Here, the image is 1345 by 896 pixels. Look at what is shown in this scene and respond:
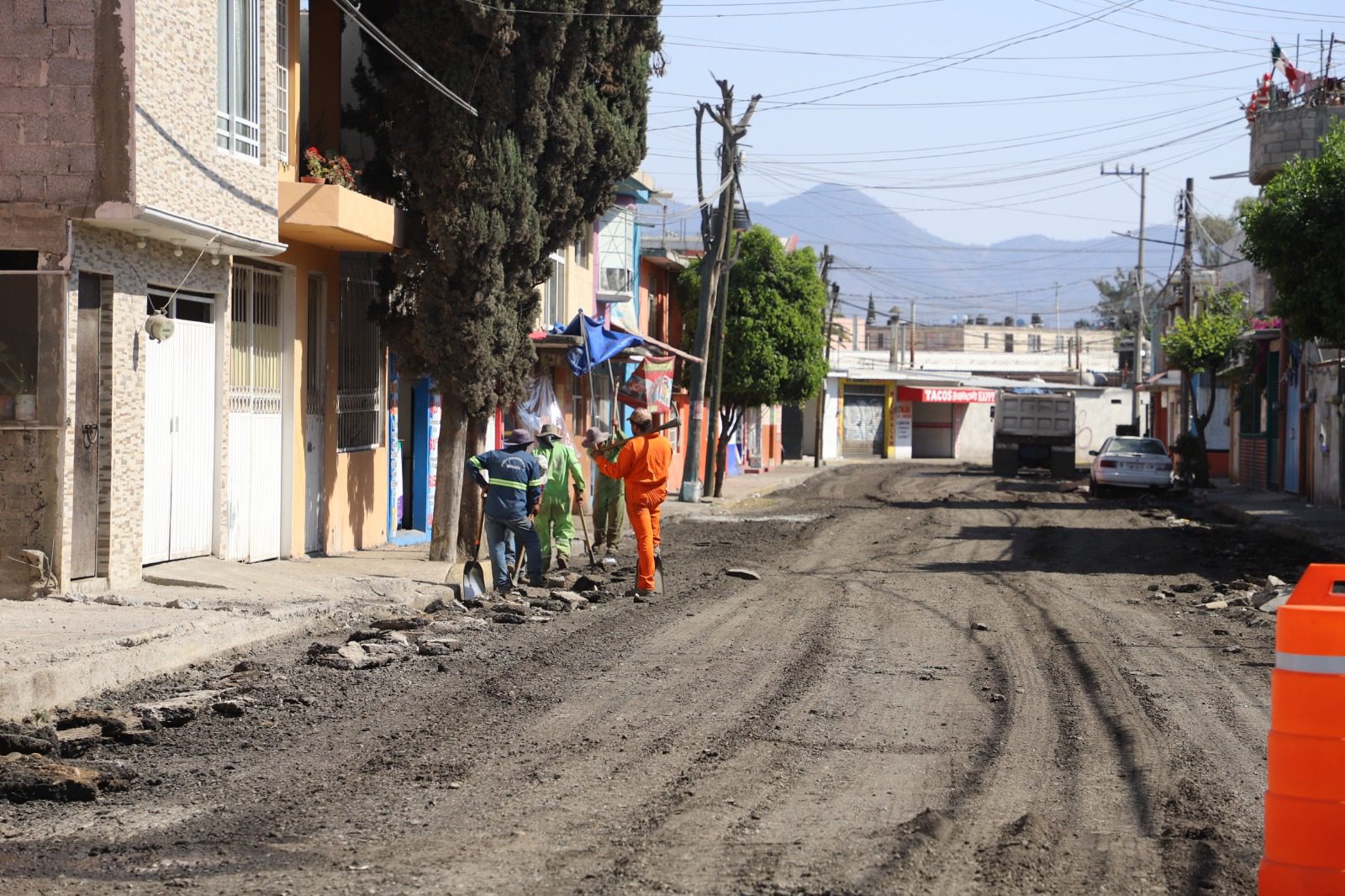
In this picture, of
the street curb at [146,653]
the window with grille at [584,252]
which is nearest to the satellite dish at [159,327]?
the street curb at [146,653]

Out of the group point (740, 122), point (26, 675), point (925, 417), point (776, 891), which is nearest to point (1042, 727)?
point (776, 891)

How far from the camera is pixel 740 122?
32875mm

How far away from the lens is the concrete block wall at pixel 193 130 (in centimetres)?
1205

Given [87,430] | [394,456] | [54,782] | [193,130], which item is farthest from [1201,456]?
[54,782]

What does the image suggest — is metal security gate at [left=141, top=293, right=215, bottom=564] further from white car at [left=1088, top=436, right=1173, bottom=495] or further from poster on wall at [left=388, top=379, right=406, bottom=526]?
white car at [left=1088, top=436, right=1173, bottom=495]

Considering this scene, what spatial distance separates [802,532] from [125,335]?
45.2 feet

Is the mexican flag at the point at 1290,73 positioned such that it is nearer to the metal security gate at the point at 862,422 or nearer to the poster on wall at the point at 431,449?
the poster on wall at the point at 431,449

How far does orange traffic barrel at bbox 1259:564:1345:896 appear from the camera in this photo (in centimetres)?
475

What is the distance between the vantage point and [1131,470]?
3522cm

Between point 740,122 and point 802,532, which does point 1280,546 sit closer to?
point 802,532

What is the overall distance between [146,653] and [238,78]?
6.67 meters

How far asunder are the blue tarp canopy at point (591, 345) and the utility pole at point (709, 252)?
9.11 meters

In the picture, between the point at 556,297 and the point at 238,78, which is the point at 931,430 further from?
the point at 238,78

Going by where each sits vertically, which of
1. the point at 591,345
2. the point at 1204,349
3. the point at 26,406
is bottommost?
the point at 26,406
